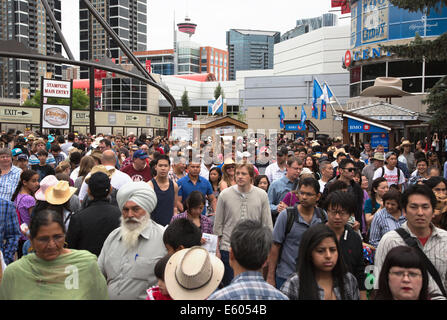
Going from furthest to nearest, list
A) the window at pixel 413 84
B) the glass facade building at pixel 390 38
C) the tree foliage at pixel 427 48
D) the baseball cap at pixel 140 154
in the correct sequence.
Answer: the window at pixel 413 84, the glass facade building at pixel 390 38, the tree foliage at pixel 427 48, the baseball cap at pixel 140 154

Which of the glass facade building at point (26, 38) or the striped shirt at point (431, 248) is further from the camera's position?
the glass facade building at point (26, 38)

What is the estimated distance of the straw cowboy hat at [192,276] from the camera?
3.11 m

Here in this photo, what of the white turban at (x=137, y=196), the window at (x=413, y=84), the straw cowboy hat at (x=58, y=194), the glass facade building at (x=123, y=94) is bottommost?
the straw cowboy hat at (x=58, y=194)

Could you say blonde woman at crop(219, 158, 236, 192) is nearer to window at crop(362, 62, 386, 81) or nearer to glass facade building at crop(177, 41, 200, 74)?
window at crop(362, 62, 386, 81)

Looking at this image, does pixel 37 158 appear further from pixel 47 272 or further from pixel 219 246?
pixel 47 272

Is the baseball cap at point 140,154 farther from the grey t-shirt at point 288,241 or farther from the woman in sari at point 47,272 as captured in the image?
the woman in sari at point 47,272

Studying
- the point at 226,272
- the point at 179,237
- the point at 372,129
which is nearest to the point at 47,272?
the point at 179,237

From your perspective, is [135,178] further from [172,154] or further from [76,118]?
[76,118]

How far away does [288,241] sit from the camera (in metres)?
4.61

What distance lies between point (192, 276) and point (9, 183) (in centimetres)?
505

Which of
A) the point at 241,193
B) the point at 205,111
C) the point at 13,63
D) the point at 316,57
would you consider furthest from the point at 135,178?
the point at 13,63

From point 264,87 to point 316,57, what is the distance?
13422 mm

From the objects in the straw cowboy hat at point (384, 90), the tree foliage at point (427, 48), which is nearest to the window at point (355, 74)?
the straw cowboy hat at point (384, 90)

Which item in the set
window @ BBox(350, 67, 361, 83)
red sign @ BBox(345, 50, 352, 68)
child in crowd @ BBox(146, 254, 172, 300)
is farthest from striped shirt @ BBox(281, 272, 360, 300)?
window @ BBox(350, 67, 361, 83)
